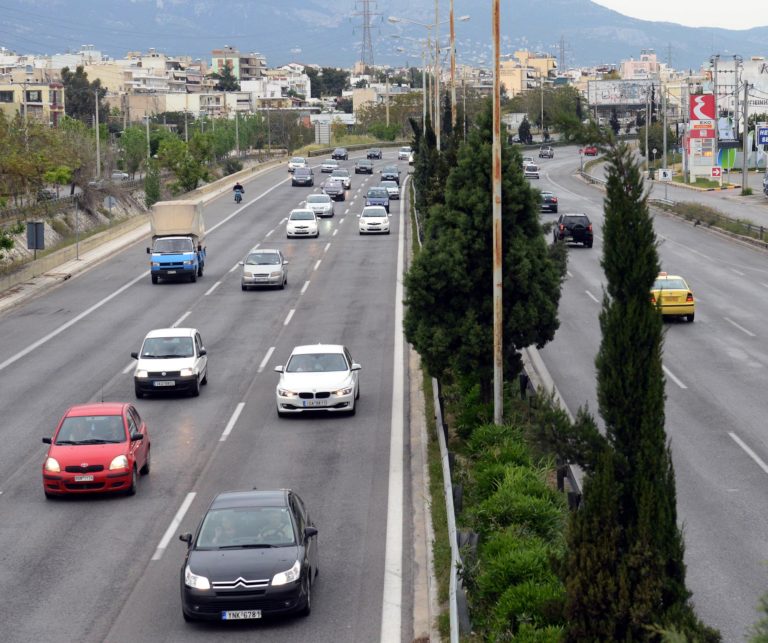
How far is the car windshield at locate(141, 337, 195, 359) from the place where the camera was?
3044 cm

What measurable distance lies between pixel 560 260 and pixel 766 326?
15.4 m

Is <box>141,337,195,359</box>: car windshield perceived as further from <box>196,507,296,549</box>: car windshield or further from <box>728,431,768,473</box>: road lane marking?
<box>196,507,296,549</box>: car windshield

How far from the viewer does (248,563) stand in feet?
50.4

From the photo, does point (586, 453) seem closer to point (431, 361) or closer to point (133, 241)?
point (431, 361)

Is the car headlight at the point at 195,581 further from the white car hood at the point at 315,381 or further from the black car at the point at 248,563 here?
the white car hood at the point at 315,381

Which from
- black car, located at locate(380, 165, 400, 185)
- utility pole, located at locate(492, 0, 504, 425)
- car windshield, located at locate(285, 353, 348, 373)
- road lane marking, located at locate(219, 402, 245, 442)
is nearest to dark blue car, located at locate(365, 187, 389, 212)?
black car, located at locate(380, 165, 400, 185)

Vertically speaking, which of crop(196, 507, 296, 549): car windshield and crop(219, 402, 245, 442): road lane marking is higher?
crop(196, 507, 296, 549): car windshield

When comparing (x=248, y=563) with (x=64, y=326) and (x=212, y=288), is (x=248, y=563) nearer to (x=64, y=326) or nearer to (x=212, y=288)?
(x=64, y=326)

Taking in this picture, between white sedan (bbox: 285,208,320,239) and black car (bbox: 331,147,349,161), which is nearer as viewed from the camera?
white sedan (bbox: 285,208,320,239)

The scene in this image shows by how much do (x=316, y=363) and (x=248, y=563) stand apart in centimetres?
1354

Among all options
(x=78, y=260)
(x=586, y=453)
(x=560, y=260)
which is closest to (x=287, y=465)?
(x=560, y=260)

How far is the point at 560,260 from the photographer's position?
25.8 metres

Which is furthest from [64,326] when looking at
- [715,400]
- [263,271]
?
[715,400]

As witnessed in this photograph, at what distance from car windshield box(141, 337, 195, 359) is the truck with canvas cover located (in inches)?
756
